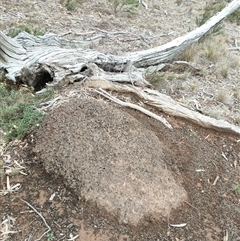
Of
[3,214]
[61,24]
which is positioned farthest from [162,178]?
[61,24]

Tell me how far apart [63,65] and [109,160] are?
6.05 ft

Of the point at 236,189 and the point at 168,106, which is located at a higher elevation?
the point at 168,106

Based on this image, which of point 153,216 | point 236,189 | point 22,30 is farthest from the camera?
point 22,30

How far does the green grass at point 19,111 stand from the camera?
3.90 meters

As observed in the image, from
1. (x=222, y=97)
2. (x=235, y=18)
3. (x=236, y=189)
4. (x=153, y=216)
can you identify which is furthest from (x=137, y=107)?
(x=235, y=18)

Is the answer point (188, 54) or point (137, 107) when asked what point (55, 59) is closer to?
point (137, 107)

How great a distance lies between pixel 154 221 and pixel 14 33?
13.1 ft

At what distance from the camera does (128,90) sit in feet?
15.5

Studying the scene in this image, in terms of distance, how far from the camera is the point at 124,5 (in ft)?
30.2

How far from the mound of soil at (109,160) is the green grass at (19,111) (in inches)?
5.8

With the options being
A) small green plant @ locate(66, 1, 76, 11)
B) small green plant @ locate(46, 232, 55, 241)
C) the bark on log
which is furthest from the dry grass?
small green plant @ locate(66, 1, 76, 11)

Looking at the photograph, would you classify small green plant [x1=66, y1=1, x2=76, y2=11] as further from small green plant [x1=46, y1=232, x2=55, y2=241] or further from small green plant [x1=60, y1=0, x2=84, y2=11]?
small green plant [x1=46, y1=232, x2=55, y2=241]

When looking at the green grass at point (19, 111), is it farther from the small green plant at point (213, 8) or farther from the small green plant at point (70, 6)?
the small green plant at point (213, 8)

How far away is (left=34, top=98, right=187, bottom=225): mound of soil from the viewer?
10.7ft
